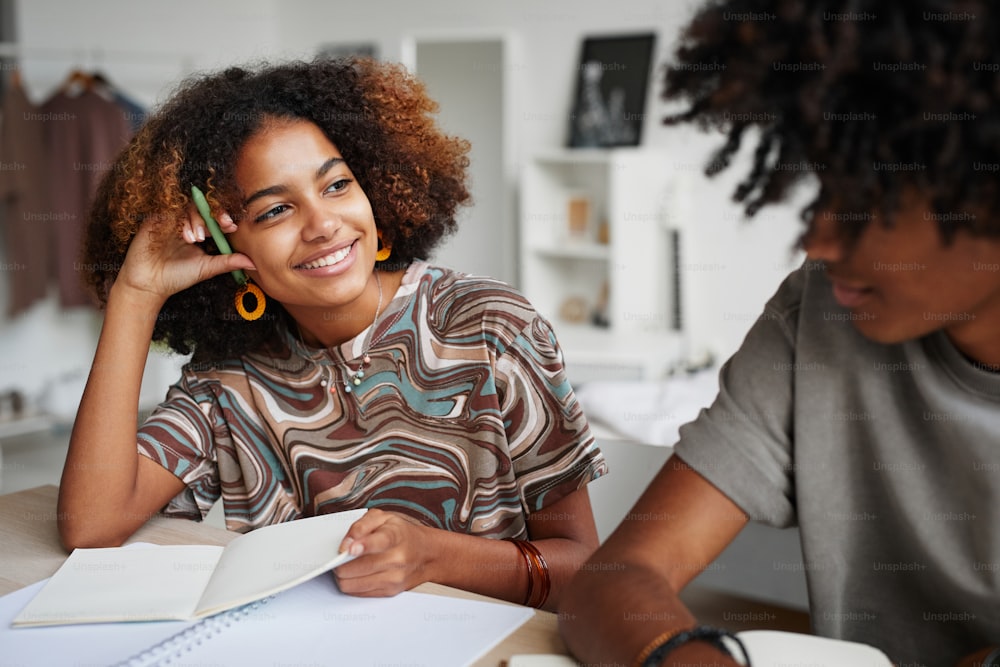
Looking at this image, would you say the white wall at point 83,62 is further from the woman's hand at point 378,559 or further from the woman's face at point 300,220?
the woman's hand at point 378,559

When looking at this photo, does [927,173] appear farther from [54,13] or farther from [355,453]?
[54,13]

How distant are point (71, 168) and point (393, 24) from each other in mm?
1732

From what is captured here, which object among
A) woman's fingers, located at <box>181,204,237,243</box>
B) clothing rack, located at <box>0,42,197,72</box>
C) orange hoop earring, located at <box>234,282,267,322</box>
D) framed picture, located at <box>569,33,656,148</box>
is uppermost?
clothing rack, located at <box>0,42,197,72</box>

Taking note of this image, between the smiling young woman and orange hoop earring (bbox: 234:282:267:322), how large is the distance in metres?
0.01

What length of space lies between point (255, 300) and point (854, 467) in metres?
0.86

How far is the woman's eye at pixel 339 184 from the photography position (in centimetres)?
133

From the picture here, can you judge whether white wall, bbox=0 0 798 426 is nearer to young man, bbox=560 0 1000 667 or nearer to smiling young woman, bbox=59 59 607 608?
smiling young woman, bbox=59 59 607 608

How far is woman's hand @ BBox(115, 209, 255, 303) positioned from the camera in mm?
1348

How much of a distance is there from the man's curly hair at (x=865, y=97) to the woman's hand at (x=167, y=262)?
0.78 m

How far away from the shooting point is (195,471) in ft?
4.57

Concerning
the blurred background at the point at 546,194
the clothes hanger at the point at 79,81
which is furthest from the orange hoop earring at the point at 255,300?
the clothes hanger at the point at 79,81

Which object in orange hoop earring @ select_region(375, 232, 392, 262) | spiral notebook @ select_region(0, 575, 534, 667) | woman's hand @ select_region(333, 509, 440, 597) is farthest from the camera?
orange hoop earring @ select_region(375, 232, 392, 262)

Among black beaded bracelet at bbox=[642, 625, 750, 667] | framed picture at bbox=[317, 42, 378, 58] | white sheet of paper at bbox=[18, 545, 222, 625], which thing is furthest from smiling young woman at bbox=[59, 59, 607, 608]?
framed picture at bbox=[317, 42, 378, 58]

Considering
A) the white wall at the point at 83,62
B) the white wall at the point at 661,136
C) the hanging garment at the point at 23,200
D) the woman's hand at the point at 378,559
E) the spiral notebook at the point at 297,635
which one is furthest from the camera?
the white wall at the point at 83,62
